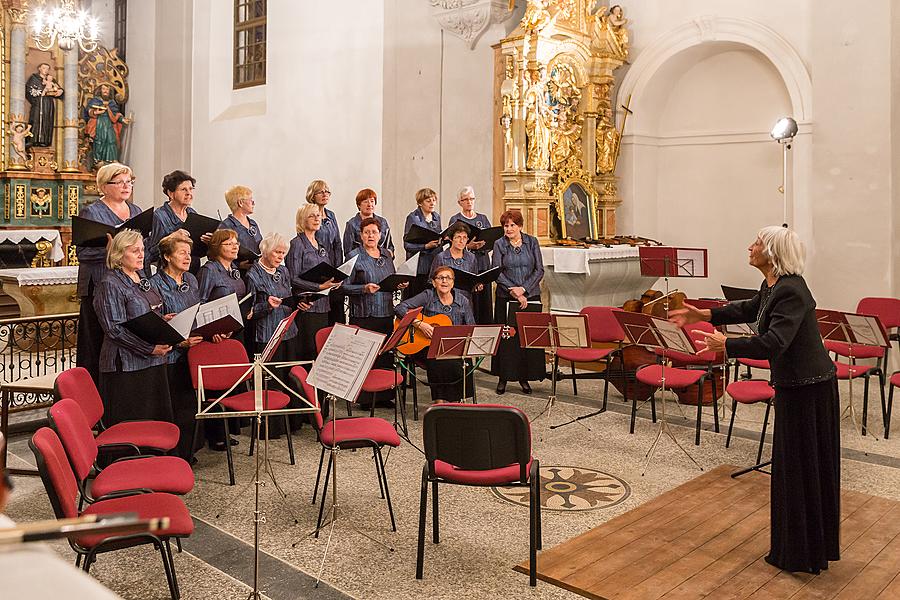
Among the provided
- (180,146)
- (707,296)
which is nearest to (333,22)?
(180,146)

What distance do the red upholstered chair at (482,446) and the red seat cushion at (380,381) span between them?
241 cm

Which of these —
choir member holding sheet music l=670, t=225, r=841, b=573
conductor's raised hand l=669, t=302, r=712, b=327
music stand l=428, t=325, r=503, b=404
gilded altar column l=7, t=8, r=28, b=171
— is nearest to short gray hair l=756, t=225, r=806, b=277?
choir member holding sheet music l=670, t=225, r=841, b=573

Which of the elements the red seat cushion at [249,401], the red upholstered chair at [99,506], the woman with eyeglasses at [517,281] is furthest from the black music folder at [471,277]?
the red upholstered chair at [99,506]

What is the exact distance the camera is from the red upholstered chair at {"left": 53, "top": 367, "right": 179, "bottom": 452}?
15.9ft

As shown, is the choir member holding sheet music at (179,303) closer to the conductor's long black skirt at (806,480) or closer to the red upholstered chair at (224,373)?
the red upholstered chair at (224,373)

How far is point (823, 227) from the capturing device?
35.7ft

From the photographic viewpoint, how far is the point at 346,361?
14.6 feet

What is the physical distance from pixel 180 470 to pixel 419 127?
9095 mm

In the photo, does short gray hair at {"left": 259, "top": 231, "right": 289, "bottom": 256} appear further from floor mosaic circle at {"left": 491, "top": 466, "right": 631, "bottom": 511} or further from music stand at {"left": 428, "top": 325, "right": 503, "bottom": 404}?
floor mosaic circle at {"left": 491, "top": 466, "right": 631, "bottom": 511}

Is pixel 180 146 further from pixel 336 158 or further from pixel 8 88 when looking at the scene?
pixel 336 158

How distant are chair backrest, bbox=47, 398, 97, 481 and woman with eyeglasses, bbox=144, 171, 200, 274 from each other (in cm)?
288

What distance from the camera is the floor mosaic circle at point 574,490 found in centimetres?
573

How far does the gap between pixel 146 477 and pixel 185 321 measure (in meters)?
1.57

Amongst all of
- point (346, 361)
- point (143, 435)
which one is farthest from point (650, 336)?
point (143, 435)
